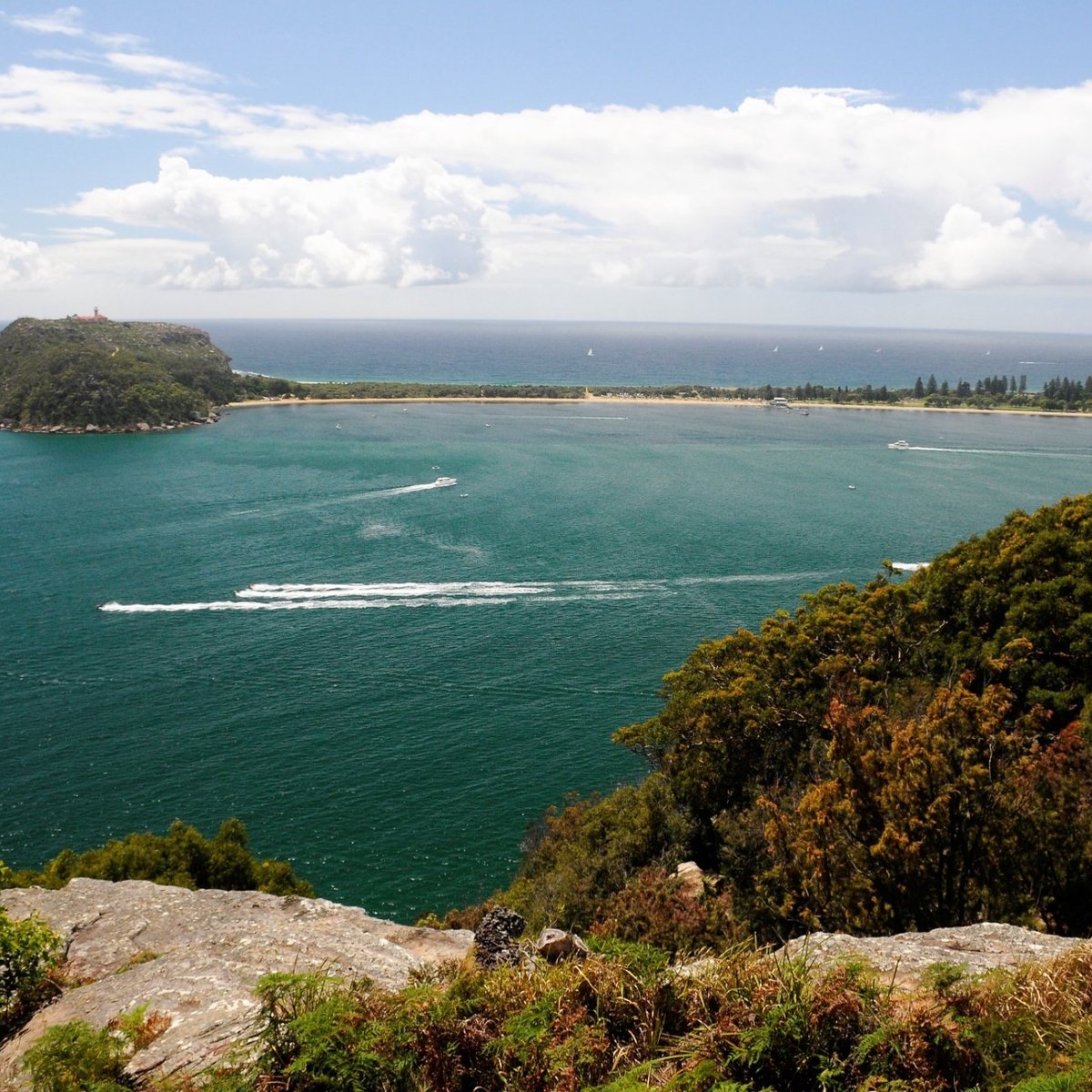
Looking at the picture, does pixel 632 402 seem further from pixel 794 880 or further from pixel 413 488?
pixel 794 880

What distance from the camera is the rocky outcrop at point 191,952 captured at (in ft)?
33.2

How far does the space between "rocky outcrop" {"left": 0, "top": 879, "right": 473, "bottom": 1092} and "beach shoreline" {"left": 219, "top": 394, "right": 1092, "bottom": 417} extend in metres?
153

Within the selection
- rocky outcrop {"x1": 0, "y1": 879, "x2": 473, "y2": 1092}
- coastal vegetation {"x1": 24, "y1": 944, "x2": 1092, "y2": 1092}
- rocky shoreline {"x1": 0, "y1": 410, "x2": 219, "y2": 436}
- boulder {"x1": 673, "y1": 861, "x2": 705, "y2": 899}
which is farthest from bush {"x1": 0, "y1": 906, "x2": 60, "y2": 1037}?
rocky shoreline {"x1": 0, "y1": 410, "x2": 219, "y2": 436}

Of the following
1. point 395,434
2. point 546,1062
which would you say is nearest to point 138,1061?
point 546,1062

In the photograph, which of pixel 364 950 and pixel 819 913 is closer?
pixel 364 950

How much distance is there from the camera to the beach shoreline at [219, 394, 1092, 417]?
164 meters

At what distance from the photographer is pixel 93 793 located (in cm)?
3362

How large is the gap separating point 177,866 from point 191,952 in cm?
1129

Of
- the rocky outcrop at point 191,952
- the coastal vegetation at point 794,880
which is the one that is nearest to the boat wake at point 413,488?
the coastal vegetation at point 794,880

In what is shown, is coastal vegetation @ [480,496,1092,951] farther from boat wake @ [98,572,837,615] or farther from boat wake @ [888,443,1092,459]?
boat wake @ [888,443,1092,459]

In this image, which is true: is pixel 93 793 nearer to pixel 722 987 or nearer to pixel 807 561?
pixel 722 987

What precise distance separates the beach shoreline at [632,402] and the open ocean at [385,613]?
52.5 metres

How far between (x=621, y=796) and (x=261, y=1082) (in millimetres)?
21979

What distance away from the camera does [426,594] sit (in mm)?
55812
